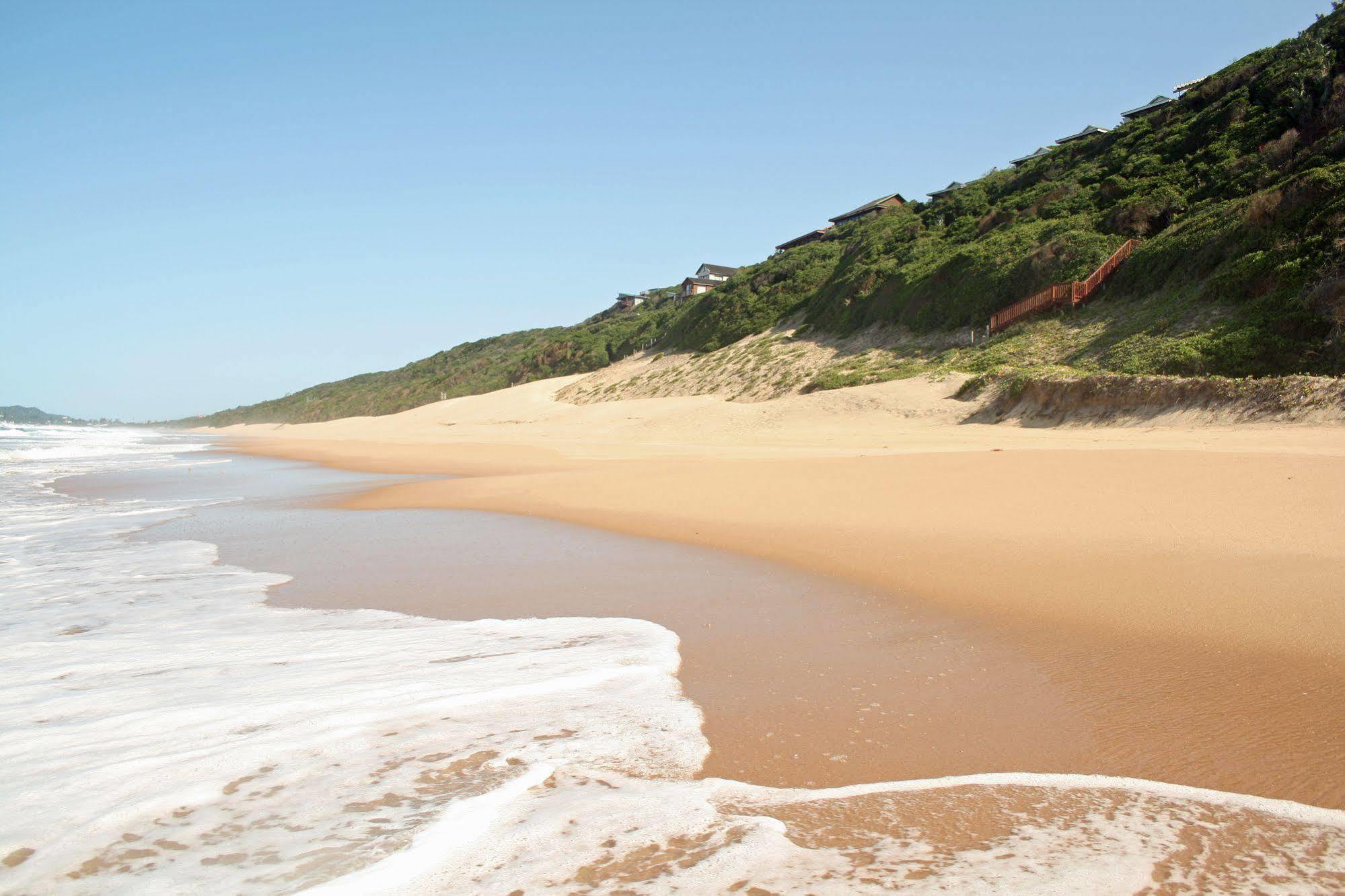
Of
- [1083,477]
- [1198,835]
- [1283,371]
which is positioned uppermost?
[1283,371]

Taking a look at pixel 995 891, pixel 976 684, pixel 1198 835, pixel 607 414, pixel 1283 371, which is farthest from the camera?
pixel 607 414

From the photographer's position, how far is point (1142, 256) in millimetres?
19500

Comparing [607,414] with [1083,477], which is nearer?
[1083,477]

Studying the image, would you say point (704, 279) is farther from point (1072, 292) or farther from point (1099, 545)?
point (1099, 545)

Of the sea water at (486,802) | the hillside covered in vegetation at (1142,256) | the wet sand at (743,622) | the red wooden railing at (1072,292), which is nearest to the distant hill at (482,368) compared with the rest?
the hillside covered in vegetation at (1142,256)

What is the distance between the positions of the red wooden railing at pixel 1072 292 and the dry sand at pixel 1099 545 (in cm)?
838

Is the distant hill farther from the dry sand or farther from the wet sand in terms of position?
the wet sand

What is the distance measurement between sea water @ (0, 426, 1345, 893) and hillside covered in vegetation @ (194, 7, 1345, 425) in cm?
1479

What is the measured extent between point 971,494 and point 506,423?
30.2 meters

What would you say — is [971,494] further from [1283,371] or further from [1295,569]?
[1283,371]

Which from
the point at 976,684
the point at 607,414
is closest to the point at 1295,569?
the point at 976,684

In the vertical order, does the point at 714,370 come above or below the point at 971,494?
above

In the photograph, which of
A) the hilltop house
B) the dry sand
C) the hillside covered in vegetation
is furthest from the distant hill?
the dry sand

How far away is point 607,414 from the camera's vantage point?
2914 centimetres
